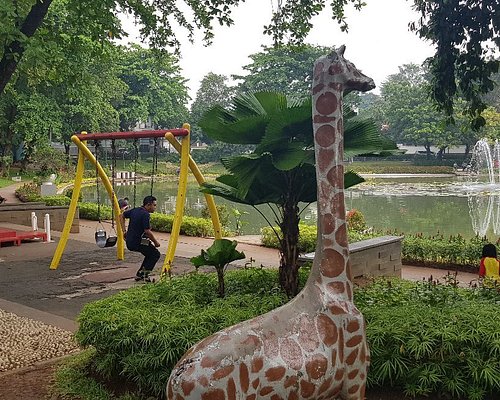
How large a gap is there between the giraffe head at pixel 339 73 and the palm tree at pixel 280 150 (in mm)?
1297

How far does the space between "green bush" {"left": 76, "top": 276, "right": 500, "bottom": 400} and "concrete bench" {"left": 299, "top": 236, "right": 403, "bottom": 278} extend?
205 cm

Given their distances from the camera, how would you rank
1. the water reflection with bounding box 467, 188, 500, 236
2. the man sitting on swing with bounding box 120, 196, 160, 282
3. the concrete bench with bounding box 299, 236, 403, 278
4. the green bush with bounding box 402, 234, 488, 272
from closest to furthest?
1. the concrete bench with bounding box 299, 236, 403, 278
2. the man sitting on swing with bounding box 120, 196, 160, 282
3. the green bush with bounding box 402, 234, 488, 272
4. the water reflection with bounding box 467, 188, 500, 236

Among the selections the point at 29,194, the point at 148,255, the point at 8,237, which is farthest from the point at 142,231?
the point at 29,194

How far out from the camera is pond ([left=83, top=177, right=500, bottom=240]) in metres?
18.3

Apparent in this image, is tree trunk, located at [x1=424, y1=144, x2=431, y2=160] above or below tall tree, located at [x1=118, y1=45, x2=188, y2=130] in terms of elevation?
below

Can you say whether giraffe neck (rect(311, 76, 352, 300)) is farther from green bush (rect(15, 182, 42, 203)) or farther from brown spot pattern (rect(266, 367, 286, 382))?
green bush (rect(15, 182, 42, 203))

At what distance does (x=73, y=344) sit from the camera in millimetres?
6328

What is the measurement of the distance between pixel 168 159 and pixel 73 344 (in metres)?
47.5

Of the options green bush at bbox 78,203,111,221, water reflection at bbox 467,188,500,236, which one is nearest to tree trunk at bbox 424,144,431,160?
water reflection at bbox 467,188,500,236

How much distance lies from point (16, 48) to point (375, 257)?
567 centimetres

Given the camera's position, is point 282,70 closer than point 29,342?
No

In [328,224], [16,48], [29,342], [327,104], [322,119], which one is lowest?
[29,342]

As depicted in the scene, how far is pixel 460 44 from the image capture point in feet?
24.1

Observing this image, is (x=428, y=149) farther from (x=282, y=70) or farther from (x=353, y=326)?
(x=353, y=326)
